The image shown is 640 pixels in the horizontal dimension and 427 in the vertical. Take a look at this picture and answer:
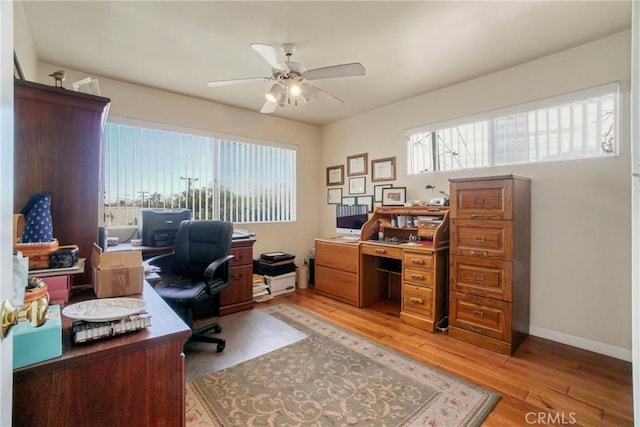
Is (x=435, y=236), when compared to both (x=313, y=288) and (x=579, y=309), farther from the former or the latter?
(x=313, y=288)

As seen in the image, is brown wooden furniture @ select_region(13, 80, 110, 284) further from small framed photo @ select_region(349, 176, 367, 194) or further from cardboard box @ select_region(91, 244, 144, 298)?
small framed photo @ select_region(349, 176, 367, 194)

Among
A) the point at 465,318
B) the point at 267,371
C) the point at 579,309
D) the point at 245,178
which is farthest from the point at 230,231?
the point at 579,309

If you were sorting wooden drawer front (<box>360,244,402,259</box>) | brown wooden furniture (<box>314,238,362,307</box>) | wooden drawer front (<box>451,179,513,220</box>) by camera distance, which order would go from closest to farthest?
wooden drawer front (<box>451,179,513,220</box>)
wooden drawer front (<box>360,244,402,259</box>)
brown wooden furniture (<box>314,238,362,307</box>)

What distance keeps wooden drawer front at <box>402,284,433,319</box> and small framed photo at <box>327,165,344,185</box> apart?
1.99 m

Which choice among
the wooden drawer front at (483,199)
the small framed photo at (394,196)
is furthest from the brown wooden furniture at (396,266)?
the wooden drawer front at (483,199)

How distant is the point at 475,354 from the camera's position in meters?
2.36

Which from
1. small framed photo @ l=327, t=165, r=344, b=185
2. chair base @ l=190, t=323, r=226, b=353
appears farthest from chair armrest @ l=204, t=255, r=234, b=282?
small framed photo @ l=327, t=165, r=344, b=185

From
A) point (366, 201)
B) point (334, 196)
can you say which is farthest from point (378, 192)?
point (334, 196)

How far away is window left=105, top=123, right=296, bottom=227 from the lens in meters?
3.09

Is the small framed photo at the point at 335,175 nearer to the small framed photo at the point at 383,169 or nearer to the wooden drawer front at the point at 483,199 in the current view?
the small framed photo at the point at 383,169

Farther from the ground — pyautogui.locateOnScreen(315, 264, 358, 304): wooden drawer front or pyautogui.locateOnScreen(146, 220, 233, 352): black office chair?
pyautogui.locateOnScreen(146, 220, 233, 352): black office chair

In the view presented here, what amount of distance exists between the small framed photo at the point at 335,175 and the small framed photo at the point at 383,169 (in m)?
0.58

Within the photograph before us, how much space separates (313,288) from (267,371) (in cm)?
214

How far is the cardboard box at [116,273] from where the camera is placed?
48.8 inches
